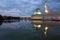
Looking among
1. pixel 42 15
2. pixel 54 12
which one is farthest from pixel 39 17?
pixel 54 12

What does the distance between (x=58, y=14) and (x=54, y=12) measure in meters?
9.38

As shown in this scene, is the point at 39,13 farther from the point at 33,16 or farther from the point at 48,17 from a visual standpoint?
the point at 48,17

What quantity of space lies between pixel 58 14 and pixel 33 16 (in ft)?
80.6

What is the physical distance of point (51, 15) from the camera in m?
159

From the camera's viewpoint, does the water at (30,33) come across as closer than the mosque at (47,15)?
Yes

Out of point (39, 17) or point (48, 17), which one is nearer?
point (48, 17)

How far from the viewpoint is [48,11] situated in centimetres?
16588

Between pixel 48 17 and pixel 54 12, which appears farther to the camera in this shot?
pixel 54 12

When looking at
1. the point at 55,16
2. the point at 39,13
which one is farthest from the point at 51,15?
the point at 39,13

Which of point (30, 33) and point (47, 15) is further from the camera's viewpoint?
point (47, 15)

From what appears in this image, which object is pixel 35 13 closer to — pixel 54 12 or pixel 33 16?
pixel 33 16

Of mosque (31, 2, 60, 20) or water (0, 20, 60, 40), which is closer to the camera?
water (0, 20, 60, 40)

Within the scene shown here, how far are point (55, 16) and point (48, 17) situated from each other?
6.57 meters

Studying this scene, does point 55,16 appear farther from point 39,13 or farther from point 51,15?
point 39,13
